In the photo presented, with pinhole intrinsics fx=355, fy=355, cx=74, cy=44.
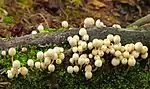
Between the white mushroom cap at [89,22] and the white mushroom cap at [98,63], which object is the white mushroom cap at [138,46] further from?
the white mushroom cap at [89,22]

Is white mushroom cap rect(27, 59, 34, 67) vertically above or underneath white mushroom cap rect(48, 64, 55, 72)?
above

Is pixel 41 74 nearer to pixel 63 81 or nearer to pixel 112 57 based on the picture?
pixel 63 81

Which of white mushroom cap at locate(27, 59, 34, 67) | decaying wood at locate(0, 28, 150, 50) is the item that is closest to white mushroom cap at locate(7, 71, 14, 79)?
white mushroom cap at locate(27, 59, 34, 67)

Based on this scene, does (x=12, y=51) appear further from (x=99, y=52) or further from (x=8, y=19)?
(x=8, y=19)

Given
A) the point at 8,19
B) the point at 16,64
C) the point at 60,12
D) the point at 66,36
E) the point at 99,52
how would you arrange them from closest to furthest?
the point at 16,64
the point at 99,52
the point at 66,36
the point at 8,19
the point at 60,12

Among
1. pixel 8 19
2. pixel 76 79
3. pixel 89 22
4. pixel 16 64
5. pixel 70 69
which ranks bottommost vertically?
pixel 8 19

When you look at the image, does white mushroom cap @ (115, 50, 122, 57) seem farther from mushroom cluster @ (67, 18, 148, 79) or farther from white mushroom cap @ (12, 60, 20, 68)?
white mushroom cap @ (12, 60, 20, 68)

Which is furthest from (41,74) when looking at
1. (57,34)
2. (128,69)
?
(128,69)

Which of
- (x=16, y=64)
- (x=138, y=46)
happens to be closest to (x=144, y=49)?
(x=138, y=46)
